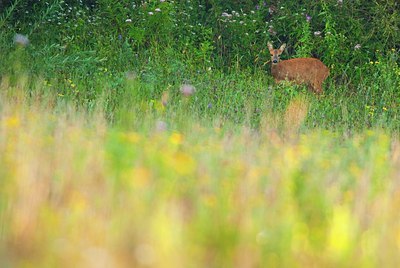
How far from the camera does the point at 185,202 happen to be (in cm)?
314

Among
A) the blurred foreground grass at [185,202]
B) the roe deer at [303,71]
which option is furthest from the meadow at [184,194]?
the roe deer at [303,71]

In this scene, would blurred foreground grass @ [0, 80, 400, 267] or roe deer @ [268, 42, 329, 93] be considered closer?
blurred foreground grass @ [0, 80, 400, 267]

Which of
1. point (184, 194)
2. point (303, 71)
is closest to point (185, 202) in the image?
point (184, 194)

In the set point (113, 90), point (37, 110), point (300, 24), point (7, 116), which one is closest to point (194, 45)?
point (300, 24)

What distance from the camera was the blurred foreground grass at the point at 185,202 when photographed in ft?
8.56

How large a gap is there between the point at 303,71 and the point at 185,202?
8.24 meters

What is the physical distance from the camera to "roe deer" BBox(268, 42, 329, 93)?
427 inches

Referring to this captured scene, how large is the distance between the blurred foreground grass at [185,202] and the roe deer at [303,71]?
6.44 m

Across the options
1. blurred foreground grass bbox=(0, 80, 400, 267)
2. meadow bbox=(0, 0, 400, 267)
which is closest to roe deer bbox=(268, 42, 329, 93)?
meadow bbox=(0, 0, 400, 267)

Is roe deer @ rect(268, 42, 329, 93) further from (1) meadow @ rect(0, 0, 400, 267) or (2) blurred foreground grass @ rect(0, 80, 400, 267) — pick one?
(2) blurred foreground grass @ rect(0, 80, 400, 267)

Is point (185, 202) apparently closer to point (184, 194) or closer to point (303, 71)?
point (184, 194)

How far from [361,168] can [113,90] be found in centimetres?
436

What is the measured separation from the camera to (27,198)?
297cm

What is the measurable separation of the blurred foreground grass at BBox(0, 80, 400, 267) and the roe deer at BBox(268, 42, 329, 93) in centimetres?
644
